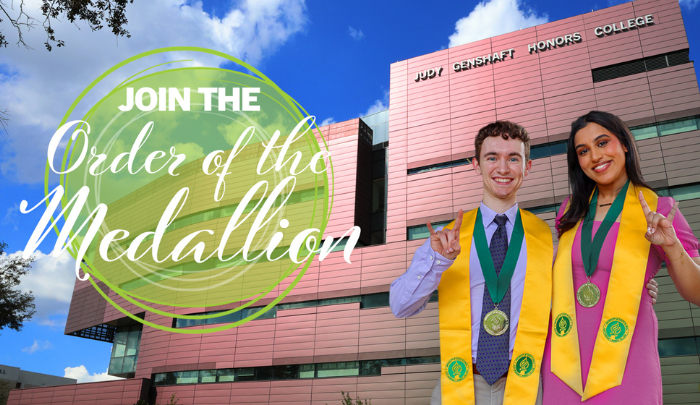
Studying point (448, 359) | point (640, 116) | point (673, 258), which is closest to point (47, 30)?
point (448, 359)

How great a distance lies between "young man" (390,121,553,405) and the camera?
113 inches

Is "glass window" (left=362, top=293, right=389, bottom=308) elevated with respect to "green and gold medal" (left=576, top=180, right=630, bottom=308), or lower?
elevated

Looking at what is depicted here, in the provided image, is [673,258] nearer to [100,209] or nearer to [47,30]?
[47,30]

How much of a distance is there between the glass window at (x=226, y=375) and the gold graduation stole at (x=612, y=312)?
1040 inches

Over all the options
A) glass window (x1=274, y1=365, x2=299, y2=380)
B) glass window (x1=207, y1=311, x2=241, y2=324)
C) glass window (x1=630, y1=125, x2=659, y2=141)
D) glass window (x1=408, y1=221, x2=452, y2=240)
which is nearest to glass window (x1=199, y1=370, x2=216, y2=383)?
glass window (x1=207, y1=311, x2=241, y2=324)

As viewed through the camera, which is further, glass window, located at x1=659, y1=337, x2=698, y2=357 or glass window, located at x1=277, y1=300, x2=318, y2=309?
glass window, located at x1=277, y1=300, x2=318, y2=309

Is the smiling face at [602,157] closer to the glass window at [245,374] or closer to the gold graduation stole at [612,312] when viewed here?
the gold graduation stole at [612,312]

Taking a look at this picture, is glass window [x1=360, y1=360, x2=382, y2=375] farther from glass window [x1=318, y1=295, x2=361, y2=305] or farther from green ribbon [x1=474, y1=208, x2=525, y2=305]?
green ribbon [x1=474, y1=208, x2=525, y2=305]

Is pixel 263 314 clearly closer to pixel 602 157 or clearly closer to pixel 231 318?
pixel 231 318

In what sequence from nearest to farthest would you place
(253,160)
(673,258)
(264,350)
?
(673,258) → (264,350) → (253,160)

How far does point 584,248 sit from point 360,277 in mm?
22333

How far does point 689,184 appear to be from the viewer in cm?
1984

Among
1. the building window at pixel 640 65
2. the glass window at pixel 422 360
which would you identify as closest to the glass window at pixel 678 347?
the glass window at pixel 422 360

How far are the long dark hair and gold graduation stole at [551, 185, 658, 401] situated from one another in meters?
0.18
